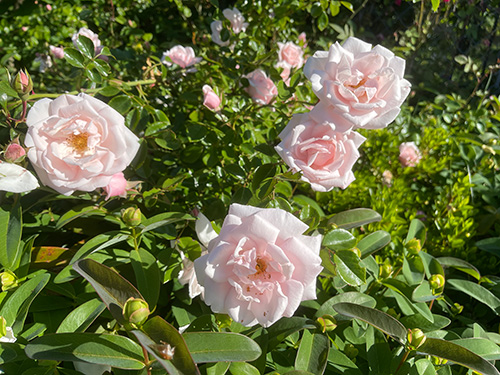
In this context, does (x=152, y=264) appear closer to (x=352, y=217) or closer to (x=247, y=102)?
(x=352, y=217)

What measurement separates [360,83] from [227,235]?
360 mm

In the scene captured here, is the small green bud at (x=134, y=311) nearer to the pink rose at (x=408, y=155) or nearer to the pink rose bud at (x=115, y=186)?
the pink rose bud at (x=115, y=186)

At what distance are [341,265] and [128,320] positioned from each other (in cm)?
36

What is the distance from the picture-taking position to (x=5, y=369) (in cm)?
69

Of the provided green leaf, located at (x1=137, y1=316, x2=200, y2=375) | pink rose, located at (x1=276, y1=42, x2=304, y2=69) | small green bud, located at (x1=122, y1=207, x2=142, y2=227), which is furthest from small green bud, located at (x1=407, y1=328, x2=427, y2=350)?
pink rose, located at (x1=276, y1=42, x2=304, y2=69)

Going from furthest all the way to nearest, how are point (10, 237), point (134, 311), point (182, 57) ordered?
point (182, 57), point (10, 237), point (134, 311)

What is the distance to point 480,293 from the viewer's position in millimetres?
984

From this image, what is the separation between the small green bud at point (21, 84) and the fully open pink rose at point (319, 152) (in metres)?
0.46

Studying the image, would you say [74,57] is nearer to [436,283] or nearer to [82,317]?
[82,317]

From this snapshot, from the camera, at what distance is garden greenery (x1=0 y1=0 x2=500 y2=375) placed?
60cm

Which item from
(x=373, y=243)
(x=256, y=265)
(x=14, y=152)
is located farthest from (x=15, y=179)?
(x=373, y=243)

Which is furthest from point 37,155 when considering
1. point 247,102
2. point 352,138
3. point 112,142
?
point 247,102

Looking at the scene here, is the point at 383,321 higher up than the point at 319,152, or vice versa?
the point at 319,152

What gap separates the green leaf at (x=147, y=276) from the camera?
2.46 feet
